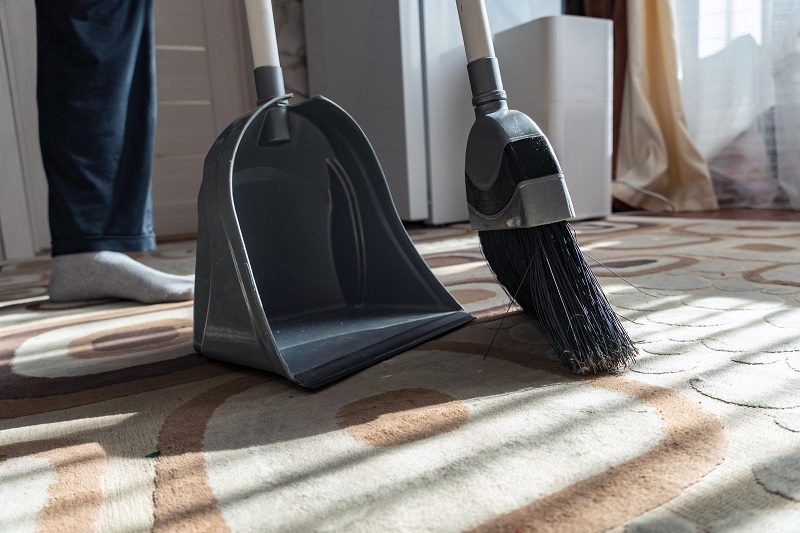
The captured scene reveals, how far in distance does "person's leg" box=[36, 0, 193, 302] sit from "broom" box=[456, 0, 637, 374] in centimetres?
62

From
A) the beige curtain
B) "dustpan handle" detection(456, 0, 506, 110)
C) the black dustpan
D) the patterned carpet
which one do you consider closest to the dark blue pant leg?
the patterned carpet

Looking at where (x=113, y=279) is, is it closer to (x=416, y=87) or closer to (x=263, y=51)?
(x=263, y=51)

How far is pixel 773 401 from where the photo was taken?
0.41 meters

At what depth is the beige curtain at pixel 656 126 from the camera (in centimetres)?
208

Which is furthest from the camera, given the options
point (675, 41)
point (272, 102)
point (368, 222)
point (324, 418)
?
point (675, 41)

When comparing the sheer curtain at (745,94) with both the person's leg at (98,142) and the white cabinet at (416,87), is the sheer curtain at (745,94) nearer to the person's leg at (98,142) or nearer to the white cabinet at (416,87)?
the white cabinet at (416,87)

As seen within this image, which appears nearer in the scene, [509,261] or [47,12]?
[509,261]

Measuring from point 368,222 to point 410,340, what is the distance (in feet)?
0.57

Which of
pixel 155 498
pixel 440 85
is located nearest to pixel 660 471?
pixel 155 498

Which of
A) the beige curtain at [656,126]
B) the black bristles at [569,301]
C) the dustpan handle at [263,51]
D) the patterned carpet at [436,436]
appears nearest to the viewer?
the patterned carpet at [436,436]

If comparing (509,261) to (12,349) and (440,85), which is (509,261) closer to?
(12,349)

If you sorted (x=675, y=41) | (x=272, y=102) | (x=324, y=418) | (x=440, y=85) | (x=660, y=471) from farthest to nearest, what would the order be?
(x=675, y=41)
(x=440, y=85)
(x=272, y=102)
(x=324, y=418)
(x=660, y=471)

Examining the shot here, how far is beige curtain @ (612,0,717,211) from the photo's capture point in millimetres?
2080

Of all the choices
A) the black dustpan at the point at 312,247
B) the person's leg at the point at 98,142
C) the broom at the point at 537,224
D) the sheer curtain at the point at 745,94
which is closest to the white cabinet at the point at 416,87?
the sheer curtain at the point at 745,94
